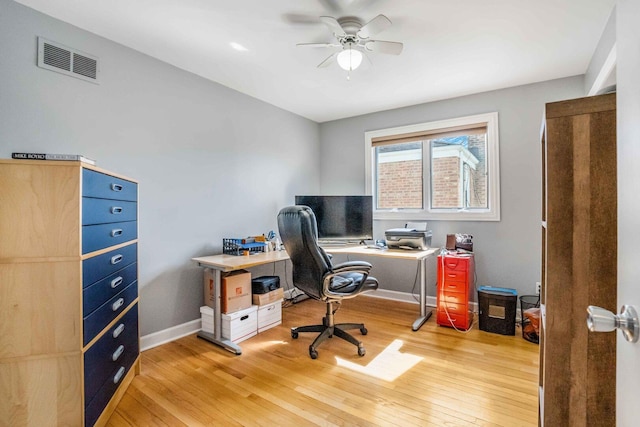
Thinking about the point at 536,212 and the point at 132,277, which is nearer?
the point at 132,277

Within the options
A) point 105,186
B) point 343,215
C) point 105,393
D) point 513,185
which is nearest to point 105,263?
point 105,186

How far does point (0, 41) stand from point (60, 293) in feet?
5.30

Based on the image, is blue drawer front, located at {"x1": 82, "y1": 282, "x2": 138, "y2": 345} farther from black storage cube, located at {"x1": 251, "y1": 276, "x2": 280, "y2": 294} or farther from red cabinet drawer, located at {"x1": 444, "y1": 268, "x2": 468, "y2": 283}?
red cabinet drawer, located at {"x1": 444, "y1": 268, "x2": 468, "y2": 283}

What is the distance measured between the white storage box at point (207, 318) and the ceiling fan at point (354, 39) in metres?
2.33

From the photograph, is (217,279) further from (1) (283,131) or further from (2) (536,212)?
(2) (536,212)

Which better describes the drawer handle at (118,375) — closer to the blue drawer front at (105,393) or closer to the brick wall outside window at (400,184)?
the blue drawer front at (105,393)

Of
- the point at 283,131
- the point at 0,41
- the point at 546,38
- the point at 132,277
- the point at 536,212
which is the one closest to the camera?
the point at 0,41

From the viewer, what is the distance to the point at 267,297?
115 inches

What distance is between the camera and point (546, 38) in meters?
2.23

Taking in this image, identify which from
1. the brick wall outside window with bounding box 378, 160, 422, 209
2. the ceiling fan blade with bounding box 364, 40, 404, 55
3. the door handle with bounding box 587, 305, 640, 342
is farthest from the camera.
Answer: the brick wall outside window with bounding box 378, 160, 422, 209

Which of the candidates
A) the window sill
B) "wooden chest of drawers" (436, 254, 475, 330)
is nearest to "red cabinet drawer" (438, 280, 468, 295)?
"wooden chest of drawers" (436, 254, 475, 330)

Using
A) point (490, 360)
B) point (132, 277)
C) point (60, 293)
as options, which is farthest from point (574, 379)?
point (132, 277)

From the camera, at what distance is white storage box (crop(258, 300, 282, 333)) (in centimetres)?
286

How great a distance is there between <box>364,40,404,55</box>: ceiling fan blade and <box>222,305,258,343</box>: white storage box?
2388 mm
